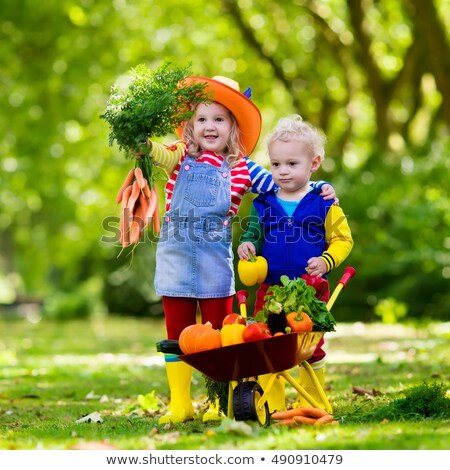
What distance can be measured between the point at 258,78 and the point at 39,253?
18.3m

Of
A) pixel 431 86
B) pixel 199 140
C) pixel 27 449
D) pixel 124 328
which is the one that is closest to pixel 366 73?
pixel 431 86

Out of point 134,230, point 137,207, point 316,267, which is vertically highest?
point 137,207

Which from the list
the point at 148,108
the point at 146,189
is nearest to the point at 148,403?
the point at 146,189

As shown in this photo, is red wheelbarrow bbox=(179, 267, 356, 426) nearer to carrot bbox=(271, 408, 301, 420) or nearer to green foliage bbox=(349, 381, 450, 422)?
carrot bbox=(271, 408, 301, 420)

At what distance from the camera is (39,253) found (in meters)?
36.8

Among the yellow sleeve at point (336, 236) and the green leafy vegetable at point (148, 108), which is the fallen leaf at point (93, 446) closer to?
the green leafy vegetable at point (148, 108)

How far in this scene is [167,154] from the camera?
203 inches

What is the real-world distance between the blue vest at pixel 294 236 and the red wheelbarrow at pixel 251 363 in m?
0.59

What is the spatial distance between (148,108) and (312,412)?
1.81 metres

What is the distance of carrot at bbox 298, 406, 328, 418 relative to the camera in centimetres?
464

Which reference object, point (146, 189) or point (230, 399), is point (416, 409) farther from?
point (146, 189)

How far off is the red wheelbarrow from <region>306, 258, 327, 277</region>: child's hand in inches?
17.7

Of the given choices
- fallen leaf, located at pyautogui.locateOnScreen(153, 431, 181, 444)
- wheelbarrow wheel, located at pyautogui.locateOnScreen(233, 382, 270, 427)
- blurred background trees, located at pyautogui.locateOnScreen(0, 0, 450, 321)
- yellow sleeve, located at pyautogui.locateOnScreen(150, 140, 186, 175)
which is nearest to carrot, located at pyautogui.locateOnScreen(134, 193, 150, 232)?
yellow sleeve, located at pyautogui.locateOnScreen(150, 140, 186, 175)

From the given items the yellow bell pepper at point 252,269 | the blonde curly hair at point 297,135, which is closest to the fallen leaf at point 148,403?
the yellow bell pepper at point 252,269
